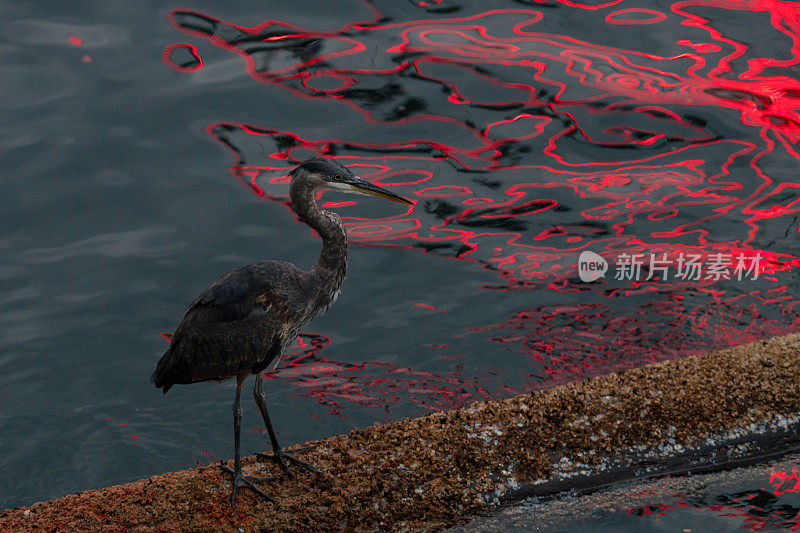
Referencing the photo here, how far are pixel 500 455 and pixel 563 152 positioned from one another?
24.1ft

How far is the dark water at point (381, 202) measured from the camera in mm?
9008

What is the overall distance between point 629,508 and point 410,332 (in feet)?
13.4

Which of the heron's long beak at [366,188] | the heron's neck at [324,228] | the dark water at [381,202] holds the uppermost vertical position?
the heron's long beak at [366,188]

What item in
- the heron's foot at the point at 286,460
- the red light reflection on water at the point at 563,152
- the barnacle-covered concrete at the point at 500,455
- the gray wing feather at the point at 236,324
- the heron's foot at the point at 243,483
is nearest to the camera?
the barnacle-covered concrete at the point at 500,455

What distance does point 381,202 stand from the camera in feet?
39.1

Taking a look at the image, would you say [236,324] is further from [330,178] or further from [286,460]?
[330,178]

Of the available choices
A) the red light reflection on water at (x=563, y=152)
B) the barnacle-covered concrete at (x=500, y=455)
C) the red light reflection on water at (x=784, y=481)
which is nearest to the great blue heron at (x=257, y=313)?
the barnacle-covered concrete at (x=500, y=455)

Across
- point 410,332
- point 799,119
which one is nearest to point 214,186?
point 410,332

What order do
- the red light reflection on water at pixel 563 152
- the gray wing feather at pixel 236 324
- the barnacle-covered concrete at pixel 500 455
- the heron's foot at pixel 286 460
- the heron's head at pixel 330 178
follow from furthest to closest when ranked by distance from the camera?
1. the red light reflection on water at pixel 563 152
2. the heron's head at pixel 330 178
3. the gray wing feather at pixel 236 324
4. the heron's foot at pixel 286 460
5. the barnacle-covered concrete at pixel 500 455

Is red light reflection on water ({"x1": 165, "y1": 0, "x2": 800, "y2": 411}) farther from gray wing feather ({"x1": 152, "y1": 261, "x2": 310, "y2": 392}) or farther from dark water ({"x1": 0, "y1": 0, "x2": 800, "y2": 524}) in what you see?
gray wing feather ({"x1": 152, "y1": 261, "x2": 310, "y2": 392})

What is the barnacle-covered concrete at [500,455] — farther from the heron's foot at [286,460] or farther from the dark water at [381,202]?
the dark water at [381,202]

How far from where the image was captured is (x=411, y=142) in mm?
12586

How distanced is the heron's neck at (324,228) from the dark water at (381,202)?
233 centimetres

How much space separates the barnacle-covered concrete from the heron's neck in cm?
120
